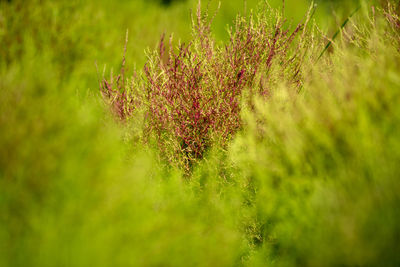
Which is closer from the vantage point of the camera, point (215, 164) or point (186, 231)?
point (186, 231)

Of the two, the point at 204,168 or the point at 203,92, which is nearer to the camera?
the point at 204,168

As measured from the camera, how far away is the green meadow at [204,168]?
1.28 m

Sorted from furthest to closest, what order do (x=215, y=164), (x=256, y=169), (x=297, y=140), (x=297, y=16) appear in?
(x=297, y=16) < (x=215, y=164) < (x=256, y=169) < (x=297, y=140)

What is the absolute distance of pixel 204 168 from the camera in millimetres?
2393

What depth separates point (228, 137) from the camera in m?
2.64

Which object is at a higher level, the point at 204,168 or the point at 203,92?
the point at 203,92

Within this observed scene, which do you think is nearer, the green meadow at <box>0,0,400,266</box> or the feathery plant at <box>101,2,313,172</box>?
the green meadow at <box>0,0,400,266</box>

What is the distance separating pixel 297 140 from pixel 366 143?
376 mm

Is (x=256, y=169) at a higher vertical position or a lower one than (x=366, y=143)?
lower

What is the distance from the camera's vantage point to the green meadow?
1278 millimetres

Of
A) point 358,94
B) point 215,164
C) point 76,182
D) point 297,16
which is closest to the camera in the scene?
point 76,182

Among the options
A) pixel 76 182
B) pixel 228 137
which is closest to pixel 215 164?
pixel 228 137

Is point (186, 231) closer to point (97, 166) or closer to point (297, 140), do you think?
point (97, 166)

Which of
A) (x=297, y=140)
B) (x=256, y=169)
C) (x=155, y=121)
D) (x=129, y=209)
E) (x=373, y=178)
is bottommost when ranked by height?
(x=155, y=121)
